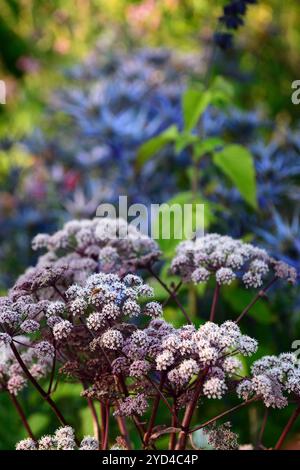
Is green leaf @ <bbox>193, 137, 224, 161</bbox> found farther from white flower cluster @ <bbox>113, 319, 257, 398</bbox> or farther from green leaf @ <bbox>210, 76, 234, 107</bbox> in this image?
white flower cluster @ <bbox>113, 319, 257, 398</bbox>

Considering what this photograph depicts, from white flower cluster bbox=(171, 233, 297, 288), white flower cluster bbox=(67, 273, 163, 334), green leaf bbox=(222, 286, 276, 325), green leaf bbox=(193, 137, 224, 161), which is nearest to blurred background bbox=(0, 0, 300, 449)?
green leaf bbox=(222, 286, 276, 325)

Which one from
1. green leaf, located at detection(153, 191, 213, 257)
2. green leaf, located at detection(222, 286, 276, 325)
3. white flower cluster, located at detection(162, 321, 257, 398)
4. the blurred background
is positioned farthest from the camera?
the blurred background

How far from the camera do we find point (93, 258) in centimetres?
116

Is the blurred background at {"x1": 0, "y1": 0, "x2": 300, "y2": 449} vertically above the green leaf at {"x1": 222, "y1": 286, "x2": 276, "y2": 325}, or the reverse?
the blurred background at {"x1": 0, "y1": 0, "x2": 300, "y2": 449}

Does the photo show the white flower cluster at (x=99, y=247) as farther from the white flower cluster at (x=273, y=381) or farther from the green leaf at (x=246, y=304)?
the green leaf at (x=246, y=304)

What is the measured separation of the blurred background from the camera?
1.81 metres

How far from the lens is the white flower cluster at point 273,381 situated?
2.77ft

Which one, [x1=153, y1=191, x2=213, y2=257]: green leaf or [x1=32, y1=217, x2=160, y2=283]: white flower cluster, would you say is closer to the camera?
[x1=32, y1=217, x2=160, y2=283]: white flower cluster

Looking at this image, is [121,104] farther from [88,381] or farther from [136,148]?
[88,381]

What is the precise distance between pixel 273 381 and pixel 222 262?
0.22 metres

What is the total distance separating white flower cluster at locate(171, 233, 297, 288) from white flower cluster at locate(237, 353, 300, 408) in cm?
14

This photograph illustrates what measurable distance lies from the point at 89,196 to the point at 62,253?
1.21 metres

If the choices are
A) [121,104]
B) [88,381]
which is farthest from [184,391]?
[121,104]

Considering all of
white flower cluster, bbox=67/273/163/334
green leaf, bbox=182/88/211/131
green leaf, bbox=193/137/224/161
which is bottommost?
white flower cluster, bbox=67/273/163/334
